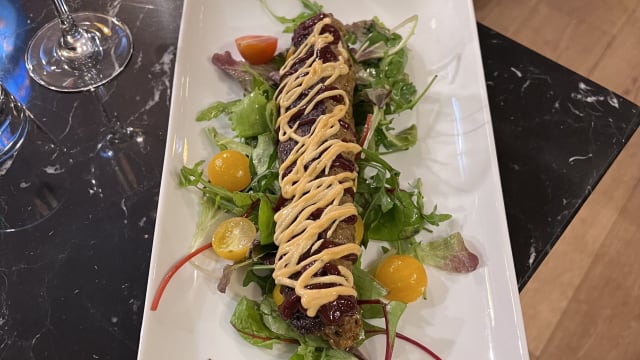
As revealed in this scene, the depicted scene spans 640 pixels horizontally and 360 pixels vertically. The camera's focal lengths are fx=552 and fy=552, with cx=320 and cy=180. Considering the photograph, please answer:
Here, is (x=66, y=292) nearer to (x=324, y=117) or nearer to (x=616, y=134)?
(x=324, y=117)

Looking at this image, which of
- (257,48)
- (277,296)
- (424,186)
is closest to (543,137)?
(424,186)

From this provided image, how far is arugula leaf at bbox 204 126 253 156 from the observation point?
197cm

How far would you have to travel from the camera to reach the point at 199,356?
160 centimetres

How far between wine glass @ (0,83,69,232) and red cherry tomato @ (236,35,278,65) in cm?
80

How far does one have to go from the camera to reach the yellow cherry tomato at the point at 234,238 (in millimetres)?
1717

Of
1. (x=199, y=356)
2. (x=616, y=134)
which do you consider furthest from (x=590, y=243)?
(x=199, y=356)

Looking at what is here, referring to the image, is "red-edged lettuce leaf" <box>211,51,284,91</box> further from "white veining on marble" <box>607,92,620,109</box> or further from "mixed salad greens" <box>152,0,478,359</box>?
"white veining on marble" <box>607,92,620,109</box>

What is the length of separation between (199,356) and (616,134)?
1800mm

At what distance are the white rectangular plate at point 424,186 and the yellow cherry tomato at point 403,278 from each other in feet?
0.18

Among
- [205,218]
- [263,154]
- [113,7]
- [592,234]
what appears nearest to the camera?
[205,218]

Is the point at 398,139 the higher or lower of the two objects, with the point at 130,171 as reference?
higher

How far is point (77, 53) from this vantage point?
92.7 inches

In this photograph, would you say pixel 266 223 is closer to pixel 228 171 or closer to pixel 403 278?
pixel 228 171

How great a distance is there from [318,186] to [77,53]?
1.37 m
